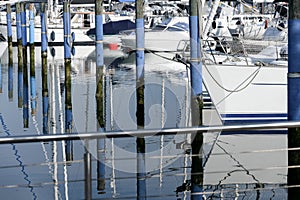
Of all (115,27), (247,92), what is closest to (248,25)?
(115,27)

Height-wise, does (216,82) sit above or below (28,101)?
above

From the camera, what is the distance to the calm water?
10602 millimetres

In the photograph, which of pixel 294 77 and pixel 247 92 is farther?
pixel 247 92

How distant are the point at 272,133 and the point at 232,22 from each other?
2672cm

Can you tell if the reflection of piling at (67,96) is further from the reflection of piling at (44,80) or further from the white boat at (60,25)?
the white boat at (60,25)

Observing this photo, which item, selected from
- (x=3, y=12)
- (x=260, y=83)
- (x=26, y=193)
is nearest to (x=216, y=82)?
(x=260, y=83)

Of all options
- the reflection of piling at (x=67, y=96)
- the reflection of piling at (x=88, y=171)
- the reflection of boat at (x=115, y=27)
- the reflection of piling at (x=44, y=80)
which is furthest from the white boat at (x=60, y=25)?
the reflection of piling at (x=88, y=171)

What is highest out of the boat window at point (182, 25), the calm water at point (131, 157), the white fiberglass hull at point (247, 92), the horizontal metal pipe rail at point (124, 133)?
the horizontal metal pipe rail at point (124, 133)

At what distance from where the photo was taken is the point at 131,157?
41.1 ft

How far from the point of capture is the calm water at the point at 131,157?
10.6 m

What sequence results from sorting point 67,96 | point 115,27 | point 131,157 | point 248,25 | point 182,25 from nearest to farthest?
point 131,157 < point 67,96 < point 182,25 < point 248,25 < point 115,27

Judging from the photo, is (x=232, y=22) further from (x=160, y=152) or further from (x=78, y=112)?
(x=160, y=152)

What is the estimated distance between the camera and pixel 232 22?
41.2 m

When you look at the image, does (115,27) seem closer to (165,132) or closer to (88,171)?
(165,132)
